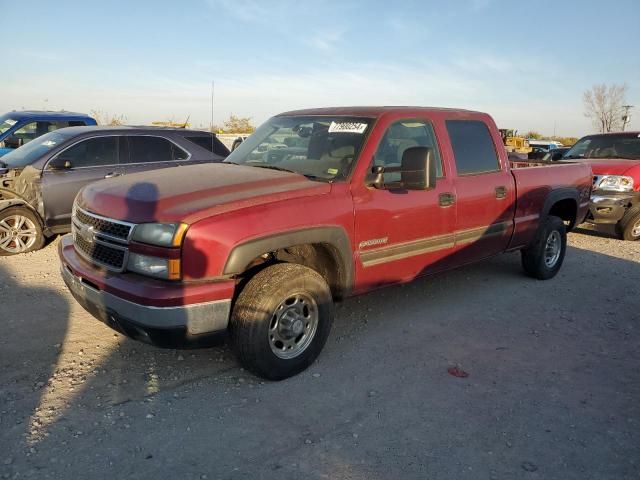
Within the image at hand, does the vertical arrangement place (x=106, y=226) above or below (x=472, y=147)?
below

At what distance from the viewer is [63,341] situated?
161 inches

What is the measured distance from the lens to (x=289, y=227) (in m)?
3.35

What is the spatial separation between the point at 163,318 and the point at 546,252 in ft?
15.6

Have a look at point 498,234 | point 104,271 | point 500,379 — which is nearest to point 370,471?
point 500,379

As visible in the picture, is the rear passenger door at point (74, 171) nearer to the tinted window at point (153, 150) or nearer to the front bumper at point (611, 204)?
the tinted window at point (153, 150)

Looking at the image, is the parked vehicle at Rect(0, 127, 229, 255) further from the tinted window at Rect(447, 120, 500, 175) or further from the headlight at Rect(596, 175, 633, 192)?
the headlight at Rect(596, 175, 633, 192)

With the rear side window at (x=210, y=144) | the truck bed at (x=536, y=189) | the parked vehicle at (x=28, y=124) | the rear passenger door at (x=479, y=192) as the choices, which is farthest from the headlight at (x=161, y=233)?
the parked vehicle at (x=28, y=124)

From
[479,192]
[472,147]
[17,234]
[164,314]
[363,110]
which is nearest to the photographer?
[164,314]

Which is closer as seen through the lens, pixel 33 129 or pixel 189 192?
pixel 189 192

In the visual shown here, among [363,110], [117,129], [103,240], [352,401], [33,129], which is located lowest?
[352,401]

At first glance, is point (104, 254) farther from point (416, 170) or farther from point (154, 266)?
point (416, 170)

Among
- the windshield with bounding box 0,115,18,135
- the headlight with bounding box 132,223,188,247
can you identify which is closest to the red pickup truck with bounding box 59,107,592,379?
the headlight with bounding box 132,223,188,247

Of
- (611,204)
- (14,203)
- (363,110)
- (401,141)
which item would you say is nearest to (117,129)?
(14,203)

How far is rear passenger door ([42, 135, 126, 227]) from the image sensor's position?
6.66m
